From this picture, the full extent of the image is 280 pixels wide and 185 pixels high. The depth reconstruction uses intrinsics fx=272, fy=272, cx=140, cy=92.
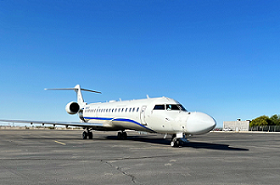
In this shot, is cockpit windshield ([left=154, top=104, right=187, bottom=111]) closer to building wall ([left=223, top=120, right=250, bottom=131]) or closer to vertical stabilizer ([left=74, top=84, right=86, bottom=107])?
vertical stabilizer ([left=74, top=84, right=86, bottom=107])

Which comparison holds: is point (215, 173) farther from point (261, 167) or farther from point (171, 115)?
point (171, 115)

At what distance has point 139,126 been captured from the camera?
17.6 meters

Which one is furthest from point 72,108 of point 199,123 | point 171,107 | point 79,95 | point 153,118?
point 199,123

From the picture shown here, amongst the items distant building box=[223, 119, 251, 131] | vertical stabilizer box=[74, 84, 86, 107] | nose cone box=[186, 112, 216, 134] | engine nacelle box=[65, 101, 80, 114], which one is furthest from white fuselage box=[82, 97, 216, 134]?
distant building box=[223, 119, 251, 131]

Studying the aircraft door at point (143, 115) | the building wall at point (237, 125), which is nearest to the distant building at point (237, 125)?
the building wall at point (237, 125)

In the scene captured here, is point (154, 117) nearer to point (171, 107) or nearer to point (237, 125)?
point (171, 107)

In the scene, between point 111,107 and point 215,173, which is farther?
point 111,107

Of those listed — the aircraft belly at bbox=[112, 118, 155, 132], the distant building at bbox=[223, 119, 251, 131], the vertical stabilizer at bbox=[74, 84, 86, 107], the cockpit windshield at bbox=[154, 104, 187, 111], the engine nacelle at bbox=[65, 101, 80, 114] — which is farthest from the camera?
the distant building at bbox=[223, 119, 251, 131]

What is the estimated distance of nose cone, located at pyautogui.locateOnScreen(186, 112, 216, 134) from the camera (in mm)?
12344

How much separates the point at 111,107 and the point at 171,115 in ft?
27.5

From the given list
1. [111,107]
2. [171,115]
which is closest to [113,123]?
[111,107]

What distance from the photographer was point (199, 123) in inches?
492

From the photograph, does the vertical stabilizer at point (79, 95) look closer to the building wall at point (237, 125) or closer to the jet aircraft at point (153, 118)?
the jet aircraft at point (153, 118)

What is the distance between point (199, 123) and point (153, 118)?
4.00 metres
